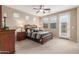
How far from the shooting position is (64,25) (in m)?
4.58

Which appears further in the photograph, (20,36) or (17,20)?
(17,20)

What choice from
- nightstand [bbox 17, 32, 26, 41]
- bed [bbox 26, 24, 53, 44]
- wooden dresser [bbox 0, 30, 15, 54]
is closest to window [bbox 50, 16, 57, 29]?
bed [bbox 26, 24, 53, 44]

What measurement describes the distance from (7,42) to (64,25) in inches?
92.9

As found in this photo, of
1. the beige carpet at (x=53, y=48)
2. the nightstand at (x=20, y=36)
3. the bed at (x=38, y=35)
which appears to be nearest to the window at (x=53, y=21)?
the bed at (x=38, y=35)

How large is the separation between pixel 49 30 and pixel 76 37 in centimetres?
115

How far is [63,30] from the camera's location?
4.60 metres

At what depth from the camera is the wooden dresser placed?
4004mm

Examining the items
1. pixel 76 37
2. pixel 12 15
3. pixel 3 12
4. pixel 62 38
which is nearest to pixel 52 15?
pixel 62 38

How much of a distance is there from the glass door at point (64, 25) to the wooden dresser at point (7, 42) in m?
1.97

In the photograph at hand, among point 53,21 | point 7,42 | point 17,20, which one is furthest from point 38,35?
point 7,42

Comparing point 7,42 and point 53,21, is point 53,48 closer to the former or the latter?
point 53,21

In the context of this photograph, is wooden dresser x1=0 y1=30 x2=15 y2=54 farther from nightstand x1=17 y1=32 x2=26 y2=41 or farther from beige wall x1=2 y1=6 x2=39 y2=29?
beige wall x1=2 y1=6 x2=39 y2=29
